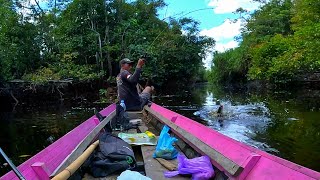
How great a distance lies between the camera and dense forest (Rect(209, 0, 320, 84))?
16.5 metres

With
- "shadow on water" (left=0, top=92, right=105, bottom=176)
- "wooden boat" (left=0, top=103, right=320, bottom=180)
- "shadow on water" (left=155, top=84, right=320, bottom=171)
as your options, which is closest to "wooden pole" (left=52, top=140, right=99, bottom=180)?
"wooden boat" (left=0, top=103, right=320, bottom=180)

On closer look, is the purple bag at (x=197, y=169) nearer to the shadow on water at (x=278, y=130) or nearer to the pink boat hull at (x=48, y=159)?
the pink boat hull at (x=48, y=159)

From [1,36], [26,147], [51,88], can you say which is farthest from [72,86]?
[26,147]

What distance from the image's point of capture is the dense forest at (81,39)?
22906 mm

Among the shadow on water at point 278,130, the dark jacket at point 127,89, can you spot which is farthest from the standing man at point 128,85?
the shadow on water at point 278,130

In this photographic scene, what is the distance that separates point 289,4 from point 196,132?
39696 mm

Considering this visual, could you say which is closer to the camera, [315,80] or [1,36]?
[1,36]

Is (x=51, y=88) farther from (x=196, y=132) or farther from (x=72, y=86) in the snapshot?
(x=196, y=132)

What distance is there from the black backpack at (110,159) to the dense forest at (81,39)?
18675 mm

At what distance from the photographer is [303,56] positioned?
1653cm

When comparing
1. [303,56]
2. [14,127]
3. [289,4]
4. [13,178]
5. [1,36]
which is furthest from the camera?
[289,4]

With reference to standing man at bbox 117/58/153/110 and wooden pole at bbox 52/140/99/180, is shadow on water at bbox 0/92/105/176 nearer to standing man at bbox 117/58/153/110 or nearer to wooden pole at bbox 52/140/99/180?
standing man at bbox 117/58/153/110

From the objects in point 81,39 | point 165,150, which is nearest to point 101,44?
point 81,39

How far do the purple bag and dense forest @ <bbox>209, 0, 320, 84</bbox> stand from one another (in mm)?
13047
